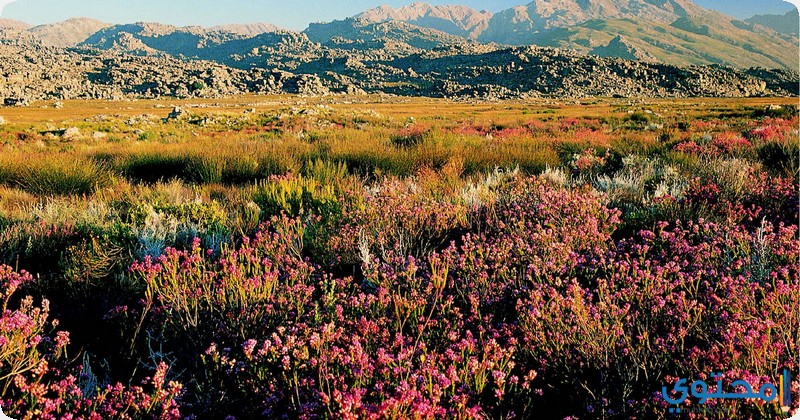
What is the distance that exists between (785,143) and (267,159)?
34.5ft

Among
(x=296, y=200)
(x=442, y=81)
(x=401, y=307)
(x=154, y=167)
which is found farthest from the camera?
(x=442, y=81)

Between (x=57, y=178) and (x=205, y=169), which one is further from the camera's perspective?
(x=205, y=169)

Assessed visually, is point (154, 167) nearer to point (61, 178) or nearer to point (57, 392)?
point (61, 178)

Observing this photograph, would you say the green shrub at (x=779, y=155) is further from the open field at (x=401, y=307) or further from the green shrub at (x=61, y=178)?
the green shrub at (x=61, y=178)

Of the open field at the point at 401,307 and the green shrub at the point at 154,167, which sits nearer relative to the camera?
the open field at the point at 401,307

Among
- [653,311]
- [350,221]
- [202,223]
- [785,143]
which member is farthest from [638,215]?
[785,143]

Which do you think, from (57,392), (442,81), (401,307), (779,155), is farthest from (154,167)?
(442,81)

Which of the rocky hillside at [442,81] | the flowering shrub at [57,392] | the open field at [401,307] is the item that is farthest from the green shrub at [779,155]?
the rocky hillside at [442,81]

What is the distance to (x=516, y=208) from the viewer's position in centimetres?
476

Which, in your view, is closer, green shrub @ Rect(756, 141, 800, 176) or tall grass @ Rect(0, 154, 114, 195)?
tall grass @ Rect(0, 154, 114, 195)

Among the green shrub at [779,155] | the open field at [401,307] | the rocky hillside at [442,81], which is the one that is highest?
the rocky hillside at [442,81]

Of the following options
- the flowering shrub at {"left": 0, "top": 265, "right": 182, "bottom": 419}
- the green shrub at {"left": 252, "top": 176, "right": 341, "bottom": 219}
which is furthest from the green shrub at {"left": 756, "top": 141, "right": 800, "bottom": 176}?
the flowering shrub at {"left": 0, "top": 265, "right": 182, "bottom": 419}

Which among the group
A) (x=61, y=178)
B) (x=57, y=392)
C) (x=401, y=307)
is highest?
(x=401, y=307)

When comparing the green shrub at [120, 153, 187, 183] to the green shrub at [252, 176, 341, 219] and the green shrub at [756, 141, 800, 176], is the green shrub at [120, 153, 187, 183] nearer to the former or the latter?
the green shrub at [252, 176, 341, 219]
